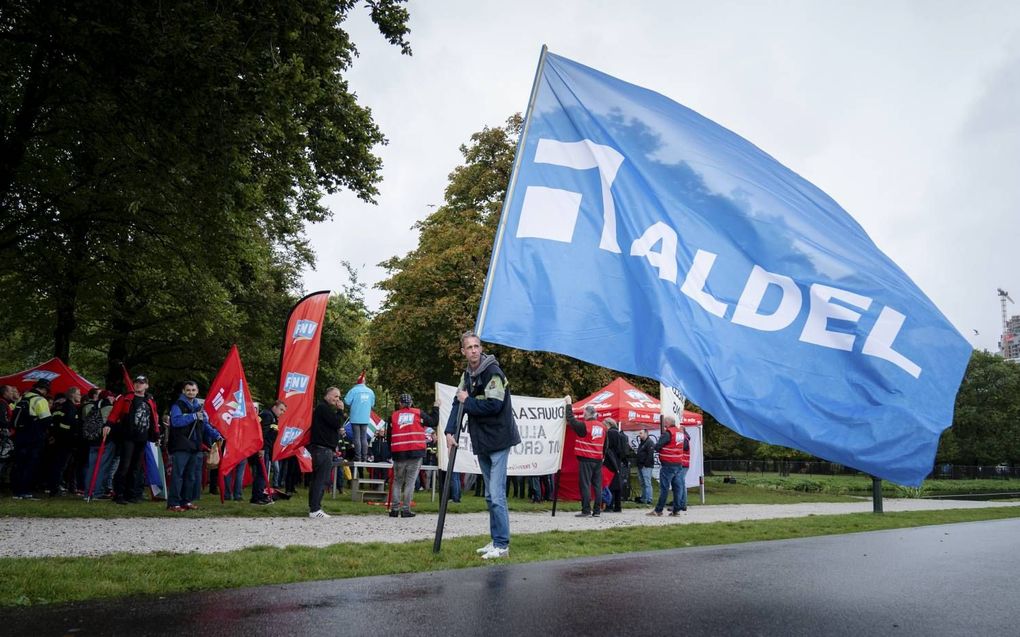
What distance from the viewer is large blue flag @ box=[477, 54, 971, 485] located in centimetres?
481

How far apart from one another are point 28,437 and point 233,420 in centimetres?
358

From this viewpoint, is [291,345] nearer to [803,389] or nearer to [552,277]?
[552,277]

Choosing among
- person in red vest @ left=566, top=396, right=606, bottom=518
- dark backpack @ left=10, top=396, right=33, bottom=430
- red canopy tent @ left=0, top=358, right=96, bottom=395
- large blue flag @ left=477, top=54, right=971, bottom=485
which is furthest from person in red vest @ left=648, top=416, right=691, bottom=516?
red canopy tent @ left=0, top=358, right=96, bottom=395

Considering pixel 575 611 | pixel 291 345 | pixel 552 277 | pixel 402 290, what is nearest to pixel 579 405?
pixel 291 345

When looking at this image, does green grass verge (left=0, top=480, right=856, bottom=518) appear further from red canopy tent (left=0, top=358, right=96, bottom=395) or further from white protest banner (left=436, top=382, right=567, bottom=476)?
red canopy tent (left=0, top=358, right=96, bottom=395)

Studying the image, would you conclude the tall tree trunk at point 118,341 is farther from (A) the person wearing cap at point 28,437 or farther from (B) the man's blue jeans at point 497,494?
(B) the man's blue jeans at point 497,494

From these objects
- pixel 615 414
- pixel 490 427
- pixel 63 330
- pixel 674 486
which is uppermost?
pixel 63 330

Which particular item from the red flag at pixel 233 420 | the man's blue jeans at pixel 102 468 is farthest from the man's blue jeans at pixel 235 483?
the man's blue jeans at pixel 102 468

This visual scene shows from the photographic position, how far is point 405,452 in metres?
12.7

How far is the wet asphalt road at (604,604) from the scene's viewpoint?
14.5 feet

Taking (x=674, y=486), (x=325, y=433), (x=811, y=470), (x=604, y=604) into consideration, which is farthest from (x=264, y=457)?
(x=811, y=470)

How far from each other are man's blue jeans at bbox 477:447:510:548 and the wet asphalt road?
2.48 ft

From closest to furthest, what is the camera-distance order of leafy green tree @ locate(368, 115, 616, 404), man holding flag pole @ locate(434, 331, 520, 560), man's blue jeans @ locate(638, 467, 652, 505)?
man holding flag pole @ locate(434, 331, 520, 560) → man's blue jeans @ locate(638, 467, 652, 505) → leafy green tree @ locate(368, 115, 616, 404)

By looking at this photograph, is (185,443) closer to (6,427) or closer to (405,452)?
(6,427)
